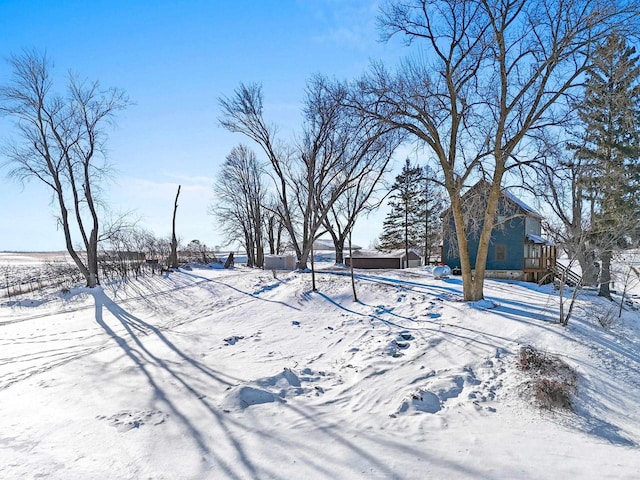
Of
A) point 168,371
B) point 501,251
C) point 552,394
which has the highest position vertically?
point 501,251

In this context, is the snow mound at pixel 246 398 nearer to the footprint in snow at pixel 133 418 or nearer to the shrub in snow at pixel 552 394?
the footprint in snow at pixel 133 418

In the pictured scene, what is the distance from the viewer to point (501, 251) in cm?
2192

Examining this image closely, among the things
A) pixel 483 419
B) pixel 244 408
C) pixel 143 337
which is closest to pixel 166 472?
pixel 244 408

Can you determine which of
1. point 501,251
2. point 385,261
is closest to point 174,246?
point 385,261

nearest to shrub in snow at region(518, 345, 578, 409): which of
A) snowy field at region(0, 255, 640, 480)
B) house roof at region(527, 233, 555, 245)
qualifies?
snowy field at region(0, 255, 640, 480)

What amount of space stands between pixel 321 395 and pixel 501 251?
18.5 metres

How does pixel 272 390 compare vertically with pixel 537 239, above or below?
below

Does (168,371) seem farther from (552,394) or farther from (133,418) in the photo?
(552,394)

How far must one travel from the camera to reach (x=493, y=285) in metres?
17.0

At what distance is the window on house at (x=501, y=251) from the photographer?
2183 centimetres

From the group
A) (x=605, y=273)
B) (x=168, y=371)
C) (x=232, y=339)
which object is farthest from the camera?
(x=605, y=273)

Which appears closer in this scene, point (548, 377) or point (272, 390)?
point (272, 390)

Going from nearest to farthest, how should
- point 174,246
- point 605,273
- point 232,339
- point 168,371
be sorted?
1. point 168,371
2. point 232,339
3. point 605,273
4. point 174,246

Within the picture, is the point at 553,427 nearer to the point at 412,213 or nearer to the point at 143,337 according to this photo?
the point at 143,337
